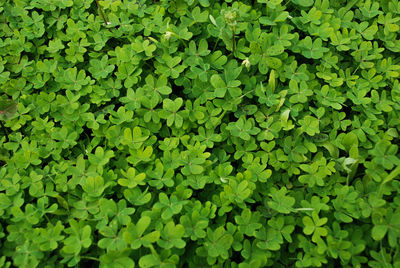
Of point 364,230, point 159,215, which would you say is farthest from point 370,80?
point 159,215

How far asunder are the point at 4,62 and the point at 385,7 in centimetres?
344

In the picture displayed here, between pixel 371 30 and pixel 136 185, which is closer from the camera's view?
pixel 136 185

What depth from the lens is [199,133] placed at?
280 cm

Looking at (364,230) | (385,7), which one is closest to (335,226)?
(364,230)

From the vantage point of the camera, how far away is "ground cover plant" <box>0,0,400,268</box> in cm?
236

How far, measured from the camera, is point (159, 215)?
2398 millimetres

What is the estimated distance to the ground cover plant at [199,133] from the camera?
7.73ft

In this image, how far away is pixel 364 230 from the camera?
2.45 meters

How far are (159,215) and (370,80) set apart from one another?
6.66ft

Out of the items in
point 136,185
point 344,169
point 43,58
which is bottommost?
point 344,169

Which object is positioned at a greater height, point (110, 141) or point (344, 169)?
point (110, 141)

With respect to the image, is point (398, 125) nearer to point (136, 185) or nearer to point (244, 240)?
point (244, 240)

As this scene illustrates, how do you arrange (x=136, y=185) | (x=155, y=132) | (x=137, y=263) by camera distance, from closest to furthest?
(x=137, y=263) < (x=136, y=185) < (x=155, y=132)

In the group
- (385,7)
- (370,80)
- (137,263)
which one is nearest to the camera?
(137,263)
